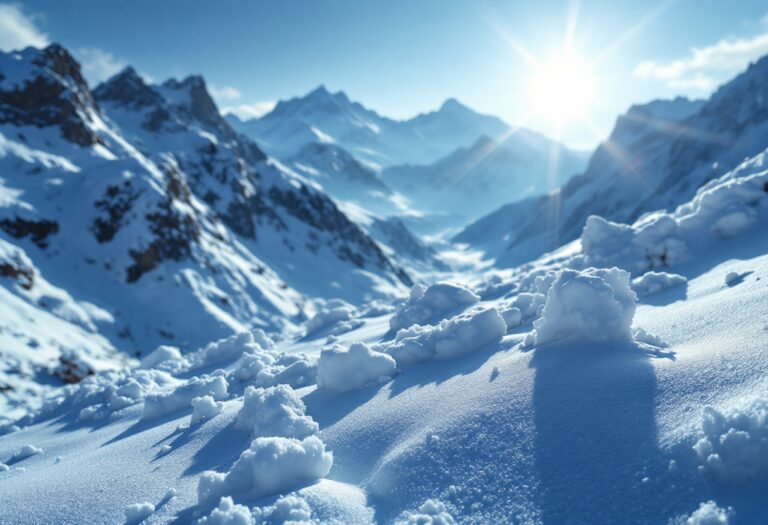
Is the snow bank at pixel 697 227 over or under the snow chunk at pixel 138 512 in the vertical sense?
over

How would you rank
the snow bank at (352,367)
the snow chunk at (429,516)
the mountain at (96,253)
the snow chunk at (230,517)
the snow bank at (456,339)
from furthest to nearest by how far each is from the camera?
the mountain at (96,253)
the snow bank at (456,339)
the snow bank at (352,367)
the snow chunk at (230,517)
the snow chunk at (429,516)

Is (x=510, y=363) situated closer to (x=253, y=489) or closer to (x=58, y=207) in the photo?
(x=253, y=489)

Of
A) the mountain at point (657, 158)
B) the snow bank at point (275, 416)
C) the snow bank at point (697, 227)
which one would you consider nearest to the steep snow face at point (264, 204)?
the mountain at point (657, 158)

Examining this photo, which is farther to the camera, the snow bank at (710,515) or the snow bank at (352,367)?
the snow bank at (352,367)

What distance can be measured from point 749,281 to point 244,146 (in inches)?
3528

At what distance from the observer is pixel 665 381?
3.18 m

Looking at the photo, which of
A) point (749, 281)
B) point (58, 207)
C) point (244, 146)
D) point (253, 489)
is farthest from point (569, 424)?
point (244, 146)

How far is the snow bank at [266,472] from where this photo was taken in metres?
3.20

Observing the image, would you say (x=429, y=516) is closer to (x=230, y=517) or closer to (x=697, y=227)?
(x=230, y=517)

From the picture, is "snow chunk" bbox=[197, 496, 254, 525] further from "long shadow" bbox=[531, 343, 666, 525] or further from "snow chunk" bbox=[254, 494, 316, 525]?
"long shadow" bbox=[531, 343, 666, 525]

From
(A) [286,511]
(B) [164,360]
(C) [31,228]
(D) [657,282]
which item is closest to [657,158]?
(D) [657,282]

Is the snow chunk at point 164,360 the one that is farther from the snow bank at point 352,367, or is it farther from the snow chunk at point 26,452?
the snow bank at point 352,367

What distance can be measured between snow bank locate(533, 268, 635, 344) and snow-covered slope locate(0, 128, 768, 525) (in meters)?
0.02

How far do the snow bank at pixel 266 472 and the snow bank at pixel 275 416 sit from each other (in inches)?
29.6
